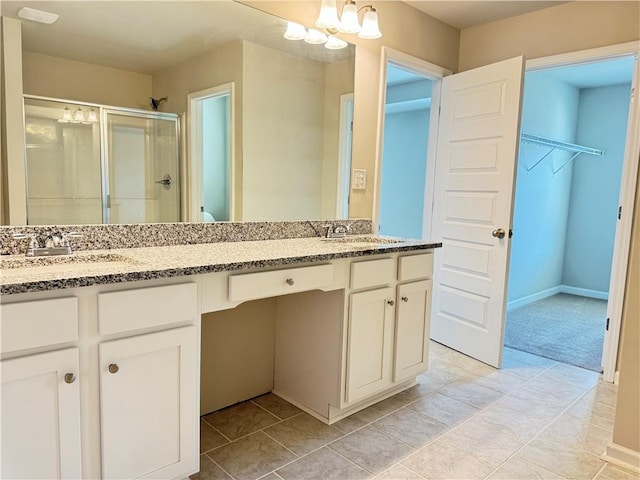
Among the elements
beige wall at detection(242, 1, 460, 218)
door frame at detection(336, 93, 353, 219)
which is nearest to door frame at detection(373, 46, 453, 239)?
beige wall at detection(242, 1, 460, 218)

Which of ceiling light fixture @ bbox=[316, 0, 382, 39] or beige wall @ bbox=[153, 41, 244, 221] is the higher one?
ceiling light fixture @ bbox=[316, 0, 382, 39]

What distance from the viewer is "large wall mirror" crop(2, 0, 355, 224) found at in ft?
5.50

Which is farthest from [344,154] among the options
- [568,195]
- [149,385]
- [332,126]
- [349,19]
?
[568,195]

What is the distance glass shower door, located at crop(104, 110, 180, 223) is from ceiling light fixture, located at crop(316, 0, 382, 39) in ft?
3.17

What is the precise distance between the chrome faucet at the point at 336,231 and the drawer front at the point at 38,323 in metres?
1.48

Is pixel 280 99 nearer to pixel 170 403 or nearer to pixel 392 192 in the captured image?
pixel 170 403

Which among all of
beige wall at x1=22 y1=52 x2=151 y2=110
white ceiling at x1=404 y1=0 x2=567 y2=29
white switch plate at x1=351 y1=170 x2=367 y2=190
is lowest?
white switch plate at x1=351 y1=170 x2=367 y2=190

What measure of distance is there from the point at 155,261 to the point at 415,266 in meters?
1.32

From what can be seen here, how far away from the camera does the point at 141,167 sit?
187 centimetres

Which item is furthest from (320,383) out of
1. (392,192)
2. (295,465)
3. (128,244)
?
(392,192)

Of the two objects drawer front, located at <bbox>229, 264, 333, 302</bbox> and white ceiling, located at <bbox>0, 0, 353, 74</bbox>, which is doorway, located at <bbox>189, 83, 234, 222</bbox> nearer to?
white ceiling, located at <bbox>0, 0, 353, 74</bbox>

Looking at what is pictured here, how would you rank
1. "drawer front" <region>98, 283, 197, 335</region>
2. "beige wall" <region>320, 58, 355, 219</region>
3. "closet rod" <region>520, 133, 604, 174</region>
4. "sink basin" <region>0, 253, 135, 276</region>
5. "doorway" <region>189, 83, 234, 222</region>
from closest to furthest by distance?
1. "drawer front" <region>98, 283, 197, 335</region>
2. "sink basin" <region>0, 253, 135, 276</region>
3. "doorway" <region>189, 83, 234, 222</region>
4. "beige wall" <region>320, 58, 355, 219</region>
5. "closet rod" <region>520, 133, 604, 174</region>

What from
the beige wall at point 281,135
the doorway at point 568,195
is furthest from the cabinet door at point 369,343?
the doorway at point 568,195

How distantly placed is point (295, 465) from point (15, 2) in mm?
1983
